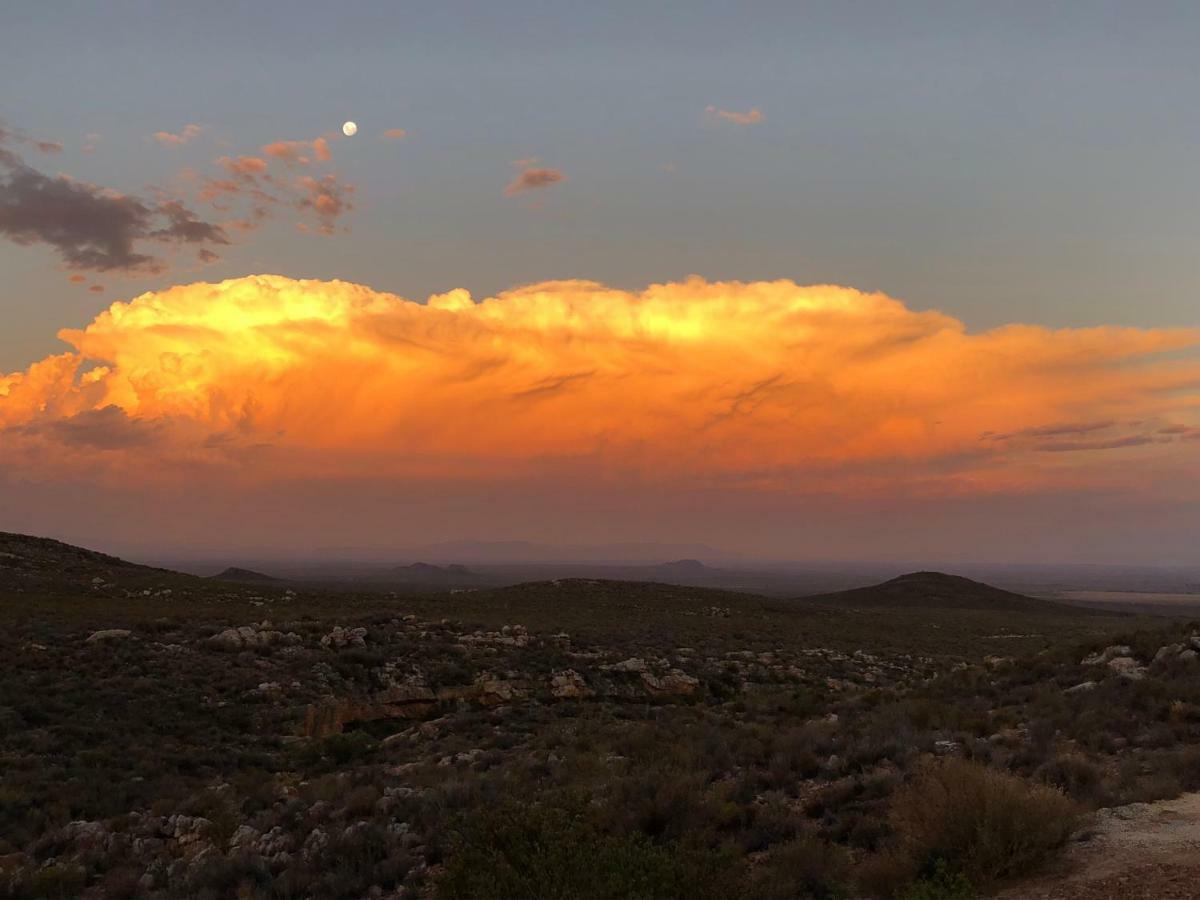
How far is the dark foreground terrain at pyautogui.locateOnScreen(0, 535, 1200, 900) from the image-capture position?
8039 millimetres

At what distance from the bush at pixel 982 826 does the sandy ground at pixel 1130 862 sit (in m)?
0.25

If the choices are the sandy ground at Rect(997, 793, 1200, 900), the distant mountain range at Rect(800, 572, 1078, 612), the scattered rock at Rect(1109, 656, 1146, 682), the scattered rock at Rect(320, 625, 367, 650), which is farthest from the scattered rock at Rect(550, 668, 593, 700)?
the distant mountain range at Rect(800, 572, 1078, 612)

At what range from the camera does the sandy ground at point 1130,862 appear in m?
6.86

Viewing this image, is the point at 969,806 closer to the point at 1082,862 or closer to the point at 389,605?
the point at 1082,862

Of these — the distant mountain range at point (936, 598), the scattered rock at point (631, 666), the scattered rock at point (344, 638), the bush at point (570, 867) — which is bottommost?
the distant mountain range at point (936, 598)

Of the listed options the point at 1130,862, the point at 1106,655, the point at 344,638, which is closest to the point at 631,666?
the point at 344,638

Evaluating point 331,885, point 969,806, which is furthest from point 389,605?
point 969,806

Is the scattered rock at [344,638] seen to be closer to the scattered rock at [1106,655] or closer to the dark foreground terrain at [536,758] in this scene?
the dark foreground terrain at [536,758]

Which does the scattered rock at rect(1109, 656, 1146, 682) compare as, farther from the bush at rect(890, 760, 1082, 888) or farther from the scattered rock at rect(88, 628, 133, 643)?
the scattered rock at rect(88, 628, 133, 643)

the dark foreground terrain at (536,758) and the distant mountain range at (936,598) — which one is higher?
the dark foreground terrain at (536,758)

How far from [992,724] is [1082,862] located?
7.48m

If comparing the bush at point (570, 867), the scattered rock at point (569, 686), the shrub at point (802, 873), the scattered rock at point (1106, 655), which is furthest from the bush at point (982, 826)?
the scattered rock at point (569, 686)

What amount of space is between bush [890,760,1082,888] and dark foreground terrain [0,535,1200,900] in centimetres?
3

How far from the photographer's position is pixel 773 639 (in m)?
A: 35.7
